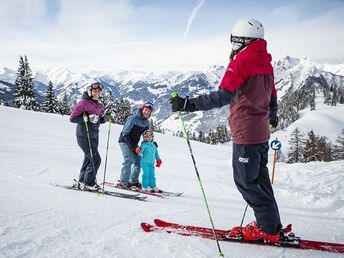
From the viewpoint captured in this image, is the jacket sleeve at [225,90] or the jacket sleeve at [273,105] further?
the jacket sleeve at [273,105]

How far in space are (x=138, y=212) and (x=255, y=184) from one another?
7.19 feet

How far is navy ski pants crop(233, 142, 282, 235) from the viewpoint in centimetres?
378

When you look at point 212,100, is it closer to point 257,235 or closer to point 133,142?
point 257,235

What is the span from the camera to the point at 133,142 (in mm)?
7816

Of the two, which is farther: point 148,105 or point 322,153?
point 322,153

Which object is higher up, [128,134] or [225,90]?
[225,90]

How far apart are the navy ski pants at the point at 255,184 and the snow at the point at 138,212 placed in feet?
1.00

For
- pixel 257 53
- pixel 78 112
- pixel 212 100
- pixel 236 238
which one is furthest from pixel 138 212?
pixel 257 53

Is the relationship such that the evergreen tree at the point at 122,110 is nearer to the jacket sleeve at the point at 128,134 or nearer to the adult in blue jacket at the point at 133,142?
the adult in blue jacket at the point at 133,142

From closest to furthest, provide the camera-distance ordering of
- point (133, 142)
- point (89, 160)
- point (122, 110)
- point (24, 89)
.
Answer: point (89, 160) < point (133, 142) < point (24, 89) < point (122, 110)

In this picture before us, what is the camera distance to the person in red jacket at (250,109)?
3.65m

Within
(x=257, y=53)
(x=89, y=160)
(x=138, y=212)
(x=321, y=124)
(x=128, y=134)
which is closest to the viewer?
(x=257, y=53)

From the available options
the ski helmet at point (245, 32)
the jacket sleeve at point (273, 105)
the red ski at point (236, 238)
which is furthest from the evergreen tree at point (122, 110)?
the ski helmet at point (245, 32)

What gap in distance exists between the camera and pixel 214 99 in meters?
3.61
